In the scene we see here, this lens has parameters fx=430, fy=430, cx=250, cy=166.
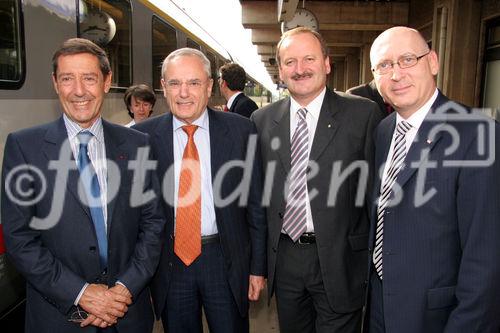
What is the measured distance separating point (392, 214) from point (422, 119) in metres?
0.45

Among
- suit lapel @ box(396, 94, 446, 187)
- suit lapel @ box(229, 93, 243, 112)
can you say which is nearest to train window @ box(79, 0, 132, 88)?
suit lapel @ box(229, 93, 243, 112)

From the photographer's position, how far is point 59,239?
6.43 ft

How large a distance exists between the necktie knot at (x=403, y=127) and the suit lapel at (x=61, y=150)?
4.88 feet

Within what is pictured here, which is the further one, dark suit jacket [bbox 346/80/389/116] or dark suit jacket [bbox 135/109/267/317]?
dark suit jacket [bbox 346/80/389/116]

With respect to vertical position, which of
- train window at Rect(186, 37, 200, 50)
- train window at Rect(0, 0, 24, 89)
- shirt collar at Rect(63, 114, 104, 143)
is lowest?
shirt collar at Rect(63, 114, 104, 143)

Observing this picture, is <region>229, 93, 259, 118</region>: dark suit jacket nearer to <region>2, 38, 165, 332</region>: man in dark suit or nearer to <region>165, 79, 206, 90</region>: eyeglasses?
<region>165, 79, 206, 90</region>: eyeglasses

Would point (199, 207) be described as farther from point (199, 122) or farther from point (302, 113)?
point (302, 113)

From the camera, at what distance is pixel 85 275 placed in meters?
2.00

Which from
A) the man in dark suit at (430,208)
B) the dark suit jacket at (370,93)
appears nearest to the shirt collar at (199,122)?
the man in dark suit at (430,208)

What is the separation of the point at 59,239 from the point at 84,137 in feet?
1.59

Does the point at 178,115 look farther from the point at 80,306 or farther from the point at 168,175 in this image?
the point at 80,306

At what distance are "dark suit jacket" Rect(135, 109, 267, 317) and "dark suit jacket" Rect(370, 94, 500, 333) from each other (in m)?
0.80

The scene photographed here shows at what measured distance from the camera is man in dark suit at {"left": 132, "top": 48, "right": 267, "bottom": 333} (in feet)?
7.70

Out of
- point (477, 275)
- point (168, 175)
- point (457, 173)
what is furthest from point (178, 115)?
point (477, 275)
